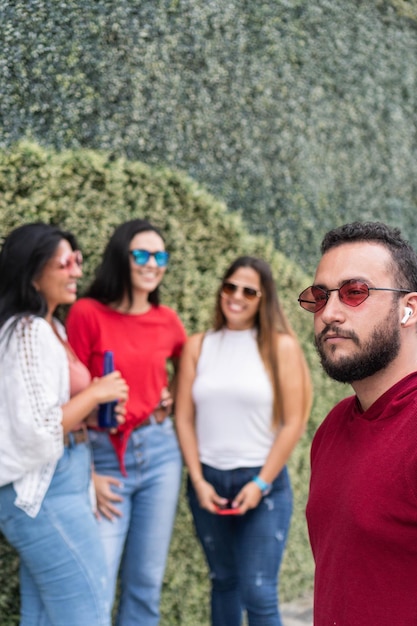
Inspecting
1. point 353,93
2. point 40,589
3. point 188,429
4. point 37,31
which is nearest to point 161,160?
point 37,31

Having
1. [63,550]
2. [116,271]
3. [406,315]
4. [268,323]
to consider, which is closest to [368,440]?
[406,315]

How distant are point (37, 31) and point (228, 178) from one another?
1367mm

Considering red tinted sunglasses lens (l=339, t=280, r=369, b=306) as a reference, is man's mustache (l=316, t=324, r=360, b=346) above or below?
below

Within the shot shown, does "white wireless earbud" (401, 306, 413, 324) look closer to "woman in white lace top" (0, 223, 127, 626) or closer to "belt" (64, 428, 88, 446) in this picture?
"woman in white lace top" (0, 223, 127, 626)

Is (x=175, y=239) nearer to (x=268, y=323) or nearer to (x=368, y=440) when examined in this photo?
(x=268, y=323)

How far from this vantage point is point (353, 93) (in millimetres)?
5336

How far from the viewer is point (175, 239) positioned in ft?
13.9

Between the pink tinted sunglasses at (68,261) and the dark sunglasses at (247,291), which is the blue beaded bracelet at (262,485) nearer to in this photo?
the dark sunglasses at (247,291)

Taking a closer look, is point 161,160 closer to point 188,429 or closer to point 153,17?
point 153,17

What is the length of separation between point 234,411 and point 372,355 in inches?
71.2

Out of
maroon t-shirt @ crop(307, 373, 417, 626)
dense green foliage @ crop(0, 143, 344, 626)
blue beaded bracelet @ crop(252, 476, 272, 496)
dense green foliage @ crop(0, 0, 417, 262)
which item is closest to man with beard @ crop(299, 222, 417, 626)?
maroon t-shirt @ crop(307, 373, 417, 626)

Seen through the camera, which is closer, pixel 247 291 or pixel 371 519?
pixel 371 519

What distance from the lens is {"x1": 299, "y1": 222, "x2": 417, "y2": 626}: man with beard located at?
5.36 ft

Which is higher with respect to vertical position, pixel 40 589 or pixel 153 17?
pixel 153 17
